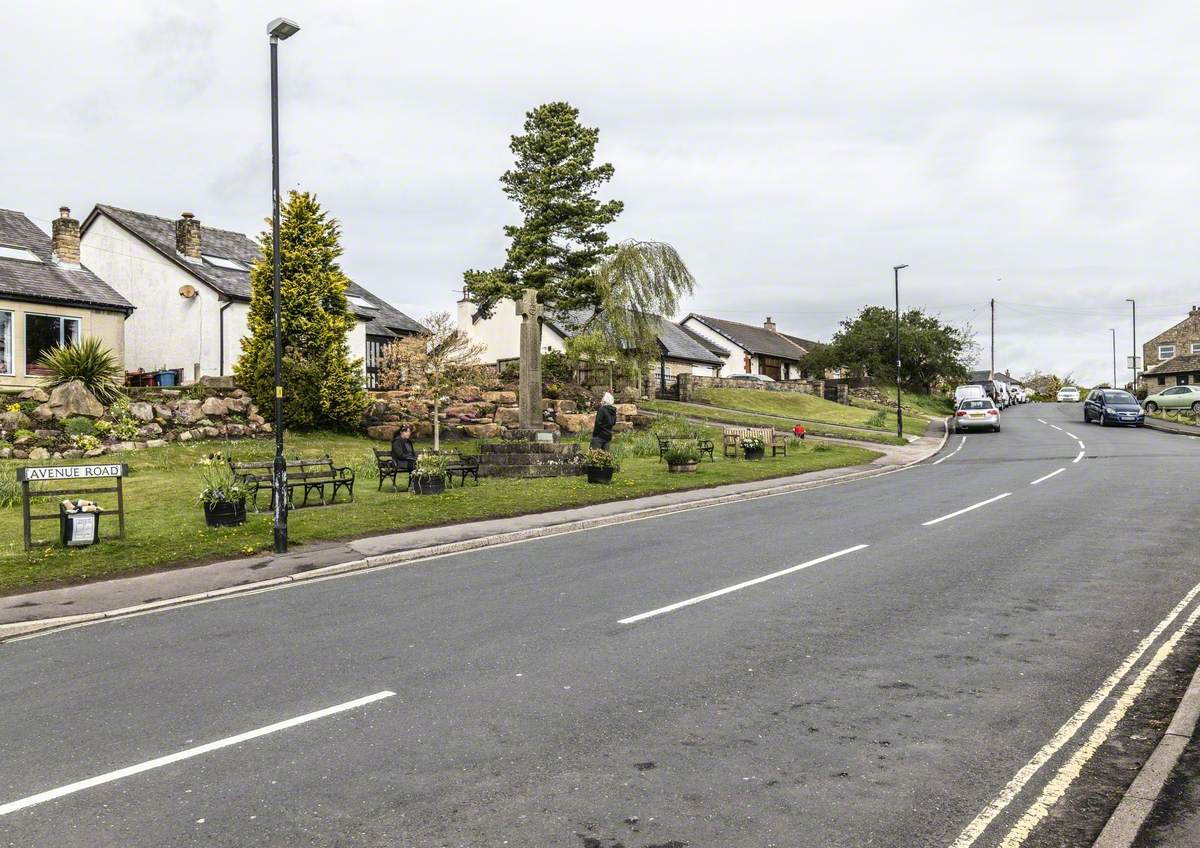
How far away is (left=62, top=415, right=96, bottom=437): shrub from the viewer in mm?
21469

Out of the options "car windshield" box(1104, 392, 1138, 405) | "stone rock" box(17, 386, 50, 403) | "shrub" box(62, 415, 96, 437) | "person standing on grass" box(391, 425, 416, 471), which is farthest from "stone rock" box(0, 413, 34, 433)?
"car windshield" box(1104, 392, 1138, 405)

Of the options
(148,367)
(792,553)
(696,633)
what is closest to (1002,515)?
(792,553)

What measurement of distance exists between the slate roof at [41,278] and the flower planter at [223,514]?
736 inches

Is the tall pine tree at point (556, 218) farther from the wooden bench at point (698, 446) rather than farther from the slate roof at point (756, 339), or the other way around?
the slate roof at point (756, 339)

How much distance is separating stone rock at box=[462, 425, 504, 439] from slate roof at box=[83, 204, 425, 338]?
28.6 ft

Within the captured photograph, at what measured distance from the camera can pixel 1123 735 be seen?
515 centimetres

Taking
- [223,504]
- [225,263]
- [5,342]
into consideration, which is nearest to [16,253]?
[5,342]

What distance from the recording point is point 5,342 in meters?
26.6

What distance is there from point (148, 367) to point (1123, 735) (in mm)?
36727

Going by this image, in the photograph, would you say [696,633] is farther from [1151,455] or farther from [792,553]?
[1151,455]

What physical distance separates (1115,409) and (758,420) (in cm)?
1807

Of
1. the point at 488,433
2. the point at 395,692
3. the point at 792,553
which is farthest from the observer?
the point at 488,433

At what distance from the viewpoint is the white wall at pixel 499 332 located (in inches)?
2071

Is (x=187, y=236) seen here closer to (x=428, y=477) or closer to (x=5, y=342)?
(x=5, y=342)
